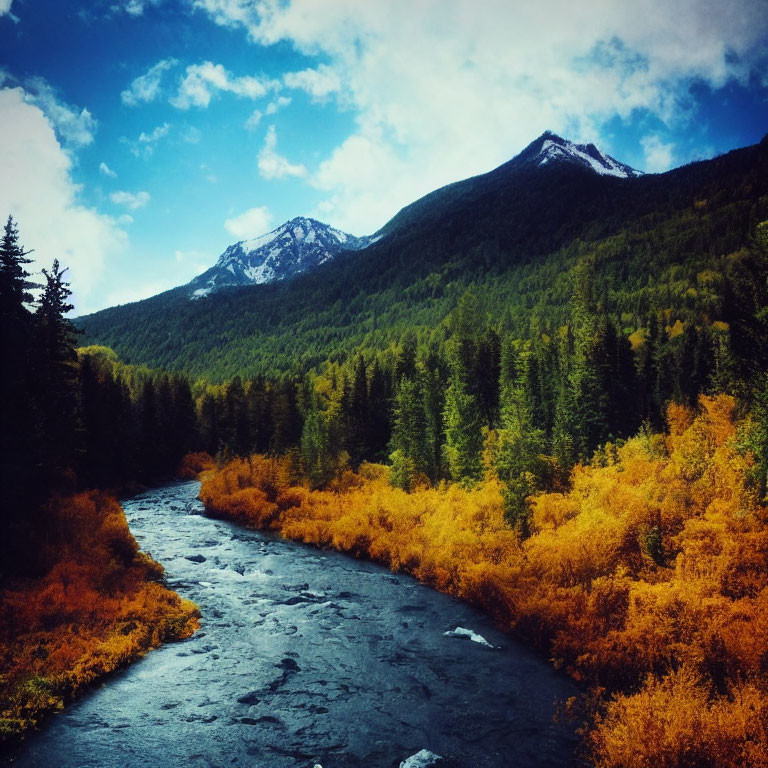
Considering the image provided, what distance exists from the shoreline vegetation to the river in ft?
5.94

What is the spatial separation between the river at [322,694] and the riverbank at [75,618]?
71 centimetres

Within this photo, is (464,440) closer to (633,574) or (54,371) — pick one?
(633,574)

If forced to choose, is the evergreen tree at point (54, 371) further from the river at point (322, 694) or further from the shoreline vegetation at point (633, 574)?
the shoreline vegetation at point (633, 574)

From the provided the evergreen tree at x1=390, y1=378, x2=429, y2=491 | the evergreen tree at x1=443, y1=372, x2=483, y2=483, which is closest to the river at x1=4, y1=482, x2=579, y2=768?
the evergreen tree at x1=443, y1=372, x2=483, y2=483

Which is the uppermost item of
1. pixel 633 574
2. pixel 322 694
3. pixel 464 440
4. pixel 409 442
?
pixel 464 440

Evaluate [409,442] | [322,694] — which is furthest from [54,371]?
[409,442]

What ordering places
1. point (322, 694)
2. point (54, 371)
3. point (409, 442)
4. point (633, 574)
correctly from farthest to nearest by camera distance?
point (409, 442) → point (54, 371) → point (633, 574) → point (322, 694)

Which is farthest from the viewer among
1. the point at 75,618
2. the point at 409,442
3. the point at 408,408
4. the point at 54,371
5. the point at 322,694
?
the point at 408,408

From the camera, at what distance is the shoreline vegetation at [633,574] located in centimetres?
1315

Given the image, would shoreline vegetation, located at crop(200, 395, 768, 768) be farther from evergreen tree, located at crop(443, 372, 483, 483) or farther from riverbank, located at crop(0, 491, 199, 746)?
riverbank, located at crop(0, 491, 199, 746)

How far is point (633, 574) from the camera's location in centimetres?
2216

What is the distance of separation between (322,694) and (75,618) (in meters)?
11.2

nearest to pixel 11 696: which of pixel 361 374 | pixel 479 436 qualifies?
pixel 479 436

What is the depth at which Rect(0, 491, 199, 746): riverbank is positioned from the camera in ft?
48.2
